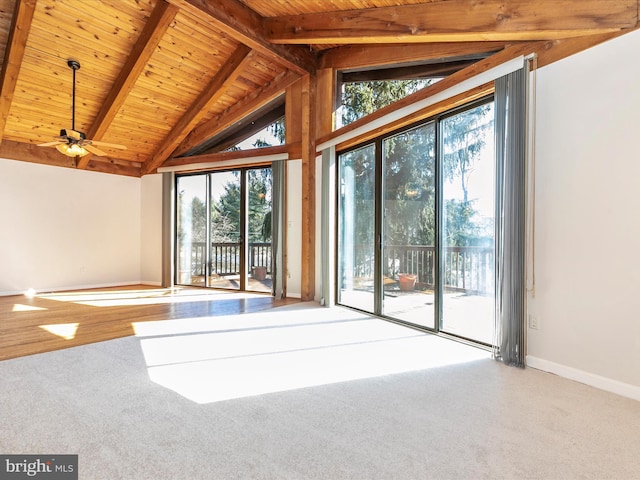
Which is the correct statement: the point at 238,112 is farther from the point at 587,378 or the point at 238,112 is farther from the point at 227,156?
the point at 587,378

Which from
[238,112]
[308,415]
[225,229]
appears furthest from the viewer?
[225,229]

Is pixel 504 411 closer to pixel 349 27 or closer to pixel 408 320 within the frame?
pixel 408 320

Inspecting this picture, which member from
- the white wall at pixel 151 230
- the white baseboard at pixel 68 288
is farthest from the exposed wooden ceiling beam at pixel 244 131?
the white baseboard at pixel 68 288

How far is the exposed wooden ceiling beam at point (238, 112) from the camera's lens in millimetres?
6016

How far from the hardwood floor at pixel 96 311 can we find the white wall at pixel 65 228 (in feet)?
2.04

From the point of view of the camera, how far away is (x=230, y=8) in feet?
13.6

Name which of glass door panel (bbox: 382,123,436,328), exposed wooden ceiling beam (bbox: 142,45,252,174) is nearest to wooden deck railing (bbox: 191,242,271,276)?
exposed wooden ceiling beam (bbox: 142,45,252,174)

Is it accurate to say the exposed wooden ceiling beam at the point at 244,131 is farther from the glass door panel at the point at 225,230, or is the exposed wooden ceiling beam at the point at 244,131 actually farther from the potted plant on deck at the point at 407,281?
the potted plant on deck at the point at 407,281

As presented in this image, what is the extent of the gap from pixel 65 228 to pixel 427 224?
6720 millimetres

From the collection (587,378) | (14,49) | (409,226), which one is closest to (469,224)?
(409,226)

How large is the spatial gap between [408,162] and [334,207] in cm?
148

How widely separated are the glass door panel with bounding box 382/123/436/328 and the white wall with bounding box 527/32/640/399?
3.93ft

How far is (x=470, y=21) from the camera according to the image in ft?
9.81

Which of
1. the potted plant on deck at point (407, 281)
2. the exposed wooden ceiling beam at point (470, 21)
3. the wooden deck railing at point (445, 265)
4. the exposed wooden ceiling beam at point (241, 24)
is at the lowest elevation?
the potted plant on deck at point (407, 281)
